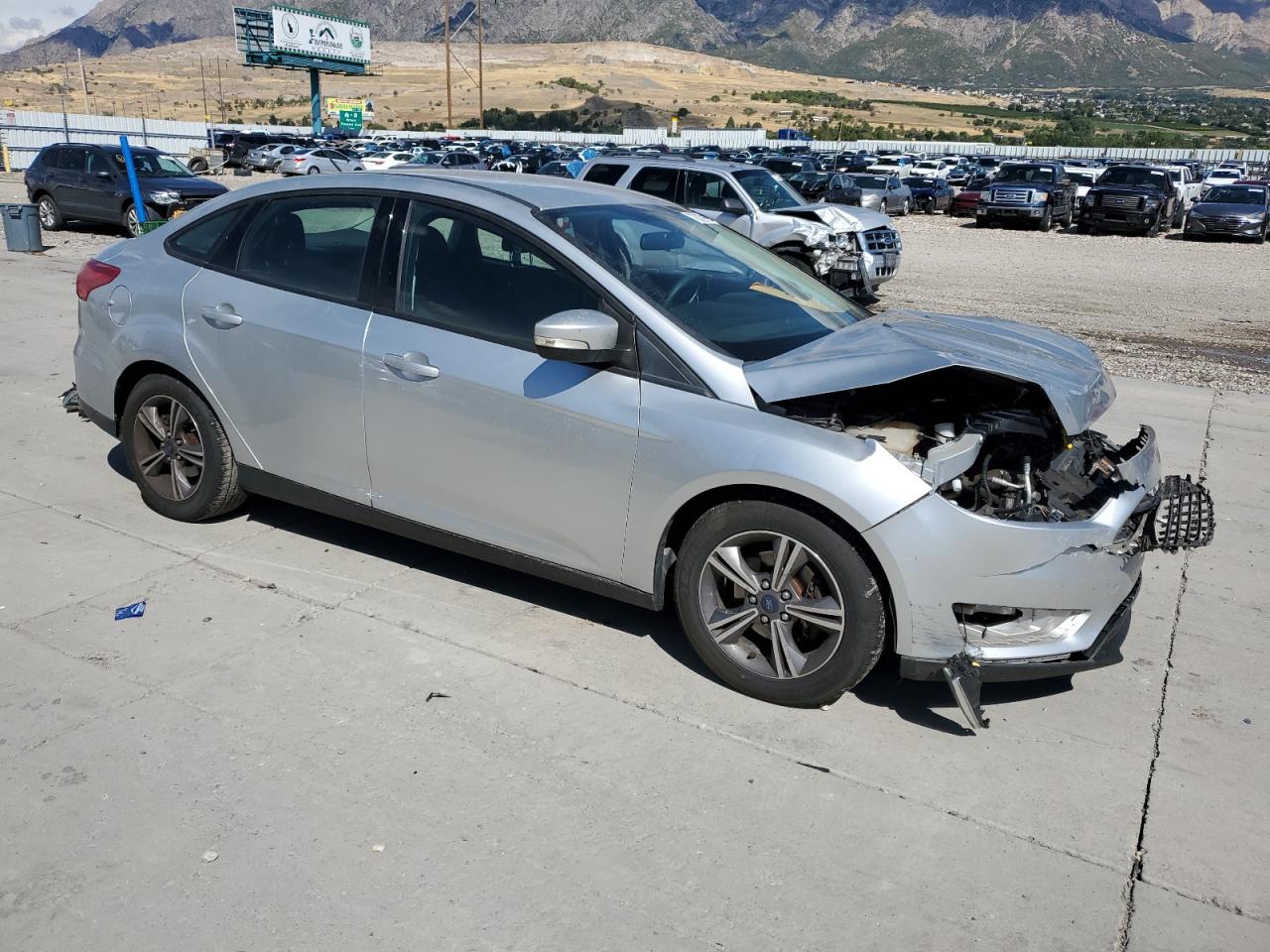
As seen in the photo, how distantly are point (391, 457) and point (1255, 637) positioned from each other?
12.1 ft

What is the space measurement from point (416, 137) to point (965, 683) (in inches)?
2887

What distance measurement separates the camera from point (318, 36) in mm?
69688

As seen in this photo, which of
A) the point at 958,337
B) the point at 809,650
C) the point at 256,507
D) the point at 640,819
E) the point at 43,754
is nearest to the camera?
the point at 640,819

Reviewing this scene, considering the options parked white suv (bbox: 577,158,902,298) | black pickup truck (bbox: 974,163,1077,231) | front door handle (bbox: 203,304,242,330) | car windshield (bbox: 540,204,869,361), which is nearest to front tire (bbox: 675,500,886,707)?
car windshield (bbox: 540,204,869,361)

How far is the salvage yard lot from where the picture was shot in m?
2.90

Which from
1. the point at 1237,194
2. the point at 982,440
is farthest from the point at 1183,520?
the point at 1237,194

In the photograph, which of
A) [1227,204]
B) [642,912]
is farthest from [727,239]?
[1227,204]

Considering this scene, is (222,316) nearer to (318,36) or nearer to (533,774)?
(533,774)

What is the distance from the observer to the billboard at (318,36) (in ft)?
220

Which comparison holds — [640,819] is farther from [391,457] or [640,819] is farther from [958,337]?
[958,337]

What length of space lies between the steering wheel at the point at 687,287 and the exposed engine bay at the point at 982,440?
2.16ft

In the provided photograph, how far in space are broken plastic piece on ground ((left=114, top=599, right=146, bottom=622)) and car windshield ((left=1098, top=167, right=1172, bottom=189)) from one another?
28109 millimetres

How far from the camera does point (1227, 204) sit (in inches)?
1037

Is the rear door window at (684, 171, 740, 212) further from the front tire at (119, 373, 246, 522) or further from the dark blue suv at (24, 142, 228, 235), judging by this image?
the front tire at (119, 373, 246, 522)
